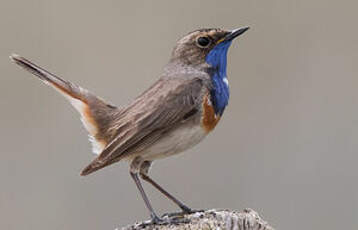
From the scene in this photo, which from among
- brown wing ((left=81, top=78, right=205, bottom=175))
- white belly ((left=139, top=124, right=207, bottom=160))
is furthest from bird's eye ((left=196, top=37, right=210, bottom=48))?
white belly ((left=139, top=124, right=207, bottom=160))

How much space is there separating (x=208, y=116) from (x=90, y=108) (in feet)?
3.01

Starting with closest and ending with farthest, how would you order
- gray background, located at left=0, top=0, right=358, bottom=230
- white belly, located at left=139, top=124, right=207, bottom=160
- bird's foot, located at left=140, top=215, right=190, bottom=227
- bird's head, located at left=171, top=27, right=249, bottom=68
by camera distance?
bird's foot, located at left=140, top=215, right=190, bottom=227 → white belly, located at left=139, top=124, right=207, bottom=160 → bird's head, located at left=171, top=27, right=249, bottom=68 → gray background, located at left=0, top=0, right=358, bottom=230

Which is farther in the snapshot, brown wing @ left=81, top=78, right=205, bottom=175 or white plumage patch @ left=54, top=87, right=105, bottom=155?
white plumage patch @ left=54, top=87, right=105, bottom=155

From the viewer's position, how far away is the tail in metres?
8.80

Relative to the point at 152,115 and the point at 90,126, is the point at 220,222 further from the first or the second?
the point at 90,126

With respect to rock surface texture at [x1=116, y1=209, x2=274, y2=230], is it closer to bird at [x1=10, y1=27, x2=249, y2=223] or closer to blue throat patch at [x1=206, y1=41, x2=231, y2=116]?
bird at [x1=10, y1=27, x2=249, y2=223]

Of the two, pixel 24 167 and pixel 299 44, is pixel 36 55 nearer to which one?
pixel 24 167

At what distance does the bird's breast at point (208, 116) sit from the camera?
861cm

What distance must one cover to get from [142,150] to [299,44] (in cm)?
362

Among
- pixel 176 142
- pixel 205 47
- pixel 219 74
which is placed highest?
pixel 205 47

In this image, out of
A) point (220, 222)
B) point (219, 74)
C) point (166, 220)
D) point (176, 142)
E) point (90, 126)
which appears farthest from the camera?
point (219, 74)

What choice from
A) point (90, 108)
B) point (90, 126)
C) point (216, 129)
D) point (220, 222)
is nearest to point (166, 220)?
point (220, 222)

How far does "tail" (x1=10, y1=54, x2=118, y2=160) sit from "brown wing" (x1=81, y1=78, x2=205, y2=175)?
0.57 feet

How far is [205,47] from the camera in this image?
9047 millimetres
